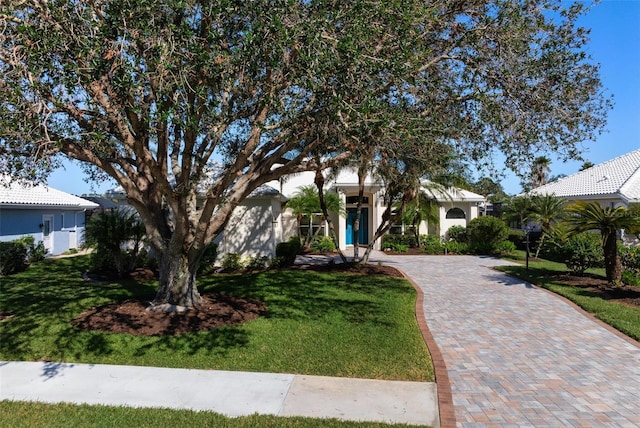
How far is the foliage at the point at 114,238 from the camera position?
13969 mm

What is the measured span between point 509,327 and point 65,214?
2392 cm

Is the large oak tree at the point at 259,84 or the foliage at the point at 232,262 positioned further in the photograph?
the foliage at the point at 232,262

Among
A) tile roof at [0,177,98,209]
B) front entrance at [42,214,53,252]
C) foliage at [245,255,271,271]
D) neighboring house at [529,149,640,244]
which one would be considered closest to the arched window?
neighboring house at [529,149,640,244]

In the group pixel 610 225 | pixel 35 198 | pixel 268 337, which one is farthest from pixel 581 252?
pixel 35 198

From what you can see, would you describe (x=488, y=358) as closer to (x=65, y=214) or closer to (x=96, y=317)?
(x=96, y=317)

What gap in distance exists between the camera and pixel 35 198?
20875 mm

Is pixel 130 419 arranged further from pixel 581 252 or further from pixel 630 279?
pixel 581 252

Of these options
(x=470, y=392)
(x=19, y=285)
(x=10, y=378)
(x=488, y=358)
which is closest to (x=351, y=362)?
(x=470, y=392)

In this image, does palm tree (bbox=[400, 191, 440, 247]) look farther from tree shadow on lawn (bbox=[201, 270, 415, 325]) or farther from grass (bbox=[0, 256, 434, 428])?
grass (bbox=[0, 256, 434, 428])

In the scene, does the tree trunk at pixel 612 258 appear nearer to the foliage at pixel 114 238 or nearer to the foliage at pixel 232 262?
the foliage at pixel 232 262

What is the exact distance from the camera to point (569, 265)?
15.1 meters

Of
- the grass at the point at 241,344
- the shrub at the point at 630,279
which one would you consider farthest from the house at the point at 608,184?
the grass at the point at 241,344

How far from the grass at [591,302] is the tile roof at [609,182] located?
4943 millimetres

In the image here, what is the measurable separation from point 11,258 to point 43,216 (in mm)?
6666
